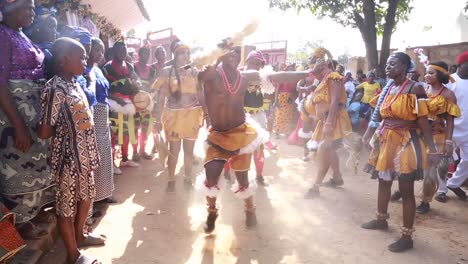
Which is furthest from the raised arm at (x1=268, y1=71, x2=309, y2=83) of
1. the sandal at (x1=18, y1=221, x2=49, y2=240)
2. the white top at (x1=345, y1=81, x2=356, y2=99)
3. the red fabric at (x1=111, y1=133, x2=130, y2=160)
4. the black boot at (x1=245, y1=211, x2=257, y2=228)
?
the white top at (x1=345, y1=81, x2=356, y2=99)

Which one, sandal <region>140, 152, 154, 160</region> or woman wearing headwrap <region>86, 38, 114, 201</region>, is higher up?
woman wearing headwrap <region>86, 38, 114, 201</region>

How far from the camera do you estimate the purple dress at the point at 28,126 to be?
2.56 meters

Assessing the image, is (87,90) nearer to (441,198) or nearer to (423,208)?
(423,208)

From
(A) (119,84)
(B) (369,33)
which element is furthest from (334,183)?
(B) (369,33)

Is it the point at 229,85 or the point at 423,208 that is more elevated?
the point at 229,85

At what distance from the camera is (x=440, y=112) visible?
4.35 meters

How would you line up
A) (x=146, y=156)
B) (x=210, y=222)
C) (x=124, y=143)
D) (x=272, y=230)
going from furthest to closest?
(x=146, y=156) → (x=124, y=143) → (x=272, y=230) → (x=210, y=222)

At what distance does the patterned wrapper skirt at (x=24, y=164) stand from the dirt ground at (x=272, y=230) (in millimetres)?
823

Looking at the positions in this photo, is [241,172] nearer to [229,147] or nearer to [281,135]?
[229,147]

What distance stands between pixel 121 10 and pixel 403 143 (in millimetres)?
8563

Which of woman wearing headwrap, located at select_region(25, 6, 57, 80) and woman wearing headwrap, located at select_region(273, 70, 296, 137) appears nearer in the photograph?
woman wearing headwrap, located at select_region(25, 6, 57, 80)

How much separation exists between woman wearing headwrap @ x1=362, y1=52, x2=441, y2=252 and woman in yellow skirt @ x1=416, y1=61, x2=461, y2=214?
2.26 feet

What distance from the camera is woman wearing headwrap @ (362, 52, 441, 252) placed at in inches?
138

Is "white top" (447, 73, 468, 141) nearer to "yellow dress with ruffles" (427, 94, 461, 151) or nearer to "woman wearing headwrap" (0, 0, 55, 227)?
"yellow dress with ruffles" (427, 94, 461, 151)
